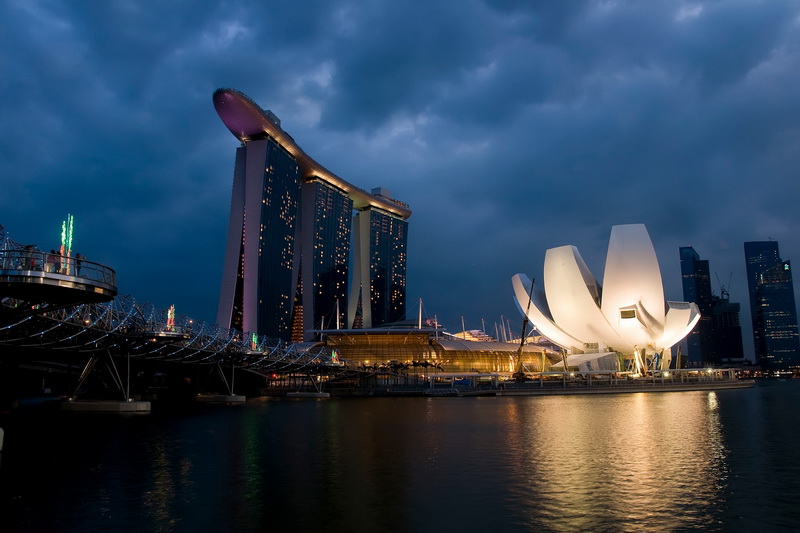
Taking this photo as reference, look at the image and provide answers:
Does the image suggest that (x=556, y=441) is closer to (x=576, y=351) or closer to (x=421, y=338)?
(x=576, y=351)

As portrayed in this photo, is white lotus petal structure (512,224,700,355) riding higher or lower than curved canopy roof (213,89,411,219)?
lower

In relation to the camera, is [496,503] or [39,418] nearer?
[496,503]

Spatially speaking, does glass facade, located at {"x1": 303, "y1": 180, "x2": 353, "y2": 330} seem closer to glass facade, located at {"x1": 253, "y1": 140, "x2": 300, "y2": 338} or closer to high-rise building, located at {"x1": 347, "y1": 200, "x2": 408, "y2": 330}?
high-rise building, located at {"x1": 347, "y1": 200, "x2": 408, "y2": 330}

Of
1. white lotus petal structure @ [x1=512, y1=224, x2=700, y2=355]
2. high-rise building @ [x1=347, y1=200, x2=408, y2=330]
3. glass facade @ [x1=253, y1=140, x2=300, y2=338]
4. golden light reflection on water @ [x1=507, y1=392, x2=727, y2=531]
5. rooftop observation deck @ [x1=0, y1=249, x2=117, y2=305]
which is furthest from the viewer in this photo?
high-rise building @ [x1=347, y1=200, x2=408, y2=330]

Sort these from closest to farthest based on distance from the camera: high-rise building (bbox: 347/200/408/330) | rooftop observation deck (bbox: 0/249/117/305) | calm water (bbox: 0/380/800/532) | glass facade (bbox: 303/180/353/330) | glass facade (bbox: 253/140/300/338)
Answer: calm water (bbox: 0/380/800/532) < rooftop observation deck (bbox: 0/249/117/305) < glass facade (bbox: 253/140/300/338) < glass facade (bbox: 303/180/353/330) < high-rise building (bbox: 347/200/408/330)

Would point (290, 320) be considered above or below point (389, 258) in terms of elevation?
below

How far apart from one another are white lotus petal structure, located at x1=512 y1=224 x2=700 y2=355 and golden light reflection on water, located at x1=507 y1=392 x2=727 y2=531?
43.9 meters

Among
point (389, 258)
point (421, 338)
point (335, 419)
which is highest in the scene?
point (389, 258)

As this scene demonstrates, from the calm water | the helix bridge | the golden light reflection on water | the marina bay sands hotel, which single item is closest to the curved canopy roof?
the marina bay sands hotel

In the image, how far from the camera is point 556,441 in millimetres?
22344

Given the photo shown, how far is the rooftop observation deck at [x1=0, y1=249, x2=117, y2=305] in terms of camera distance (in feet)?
56.5

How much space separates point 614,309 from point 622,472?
61.1m

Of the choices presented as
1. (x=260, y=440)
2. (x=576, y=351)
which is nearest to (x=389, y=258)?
(x=576, y=351)

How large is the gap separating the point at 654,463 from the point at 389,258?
138m
